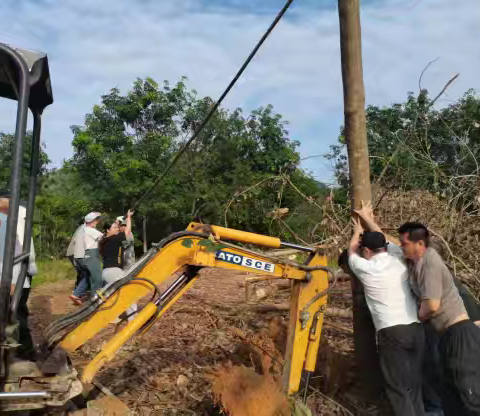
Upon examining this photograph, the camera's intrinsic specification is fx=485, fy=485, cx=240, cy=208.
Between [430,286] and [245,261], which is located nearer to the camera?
[430,286]

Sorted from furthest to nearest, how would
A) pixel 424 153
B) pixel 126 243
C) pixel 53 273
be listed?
pixel 53 273
pixel 126 243
pixel 424 153

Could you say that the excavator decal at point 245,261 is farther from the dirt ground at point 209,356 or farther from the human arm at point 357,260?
the dirt ground at point 209,356

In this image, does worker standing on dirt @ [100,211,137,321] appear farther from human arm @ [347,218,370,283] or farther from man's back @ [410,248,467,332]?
man's back @ [410,248,467,332]

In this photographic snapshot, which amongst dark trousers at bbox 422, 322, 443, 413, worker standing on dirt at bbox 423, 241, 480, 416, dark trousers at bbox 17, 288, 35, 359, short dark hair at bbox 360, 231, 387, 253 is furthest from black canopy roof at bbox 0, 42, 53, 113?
dark trousers at bbox 422, 322, 443, 413

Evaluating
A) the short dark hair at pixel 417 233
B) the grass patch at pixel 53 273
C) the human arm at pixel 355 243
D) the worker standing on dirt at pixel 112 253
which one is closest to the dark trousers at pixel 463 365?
the short dark hair at pixel 417 233

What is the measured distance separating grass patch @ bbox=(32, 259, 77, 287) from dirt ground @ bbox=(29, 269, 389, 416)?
4.79 m

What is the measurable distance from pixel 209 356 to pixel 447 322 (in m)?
2.71

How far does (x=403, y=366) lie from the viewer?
3756 millimetres

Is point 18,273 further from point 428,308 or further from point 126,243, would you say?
point 126,243

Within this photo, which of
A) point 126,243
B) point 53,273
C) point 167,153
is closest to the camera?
point 126,243

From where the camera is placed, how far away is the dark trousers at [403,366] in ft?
12.3

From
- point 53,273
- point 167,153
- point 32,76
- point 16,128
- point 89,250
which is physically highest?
point 167,153

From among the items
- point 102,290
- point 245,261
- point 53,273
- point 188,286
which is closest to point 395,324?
point 245,261

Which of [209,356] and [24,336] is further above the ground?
[24,336]
